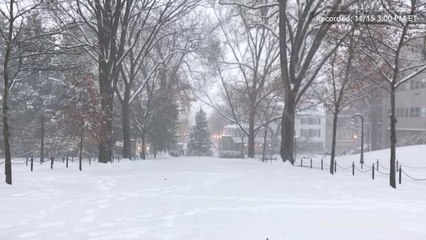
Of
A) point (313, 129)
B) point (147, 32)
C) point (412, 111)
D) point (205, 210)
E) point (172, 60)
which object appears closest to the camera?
point (205, 210)

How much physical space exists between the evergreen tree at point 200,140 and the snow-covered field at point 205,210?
5450 centimetres

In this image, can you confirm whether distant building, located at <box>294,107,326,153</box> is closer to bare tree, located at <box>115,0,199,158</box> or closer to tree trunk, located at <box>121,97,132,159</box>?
bare tree, located at <box>115,0,199,158</box>

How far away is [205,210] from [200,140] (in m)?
61.3

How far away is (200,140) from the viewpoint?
7156cm

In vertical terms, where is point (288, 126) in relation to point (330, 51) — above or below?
below

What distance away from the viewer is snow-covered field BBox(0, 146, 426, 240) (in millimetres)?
8195

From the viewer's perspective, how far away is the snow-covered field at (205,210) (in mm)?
8195

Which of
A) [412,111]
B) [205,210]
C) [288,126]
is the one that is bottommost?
[205,210]

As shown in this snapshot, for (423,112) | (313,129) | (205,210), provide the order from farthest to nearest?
(313,129) → (423,112) → (205,210)

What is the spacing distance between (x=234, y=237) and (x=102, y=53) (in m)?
21.2

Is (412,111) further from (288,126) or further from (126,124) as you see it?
(126,124)

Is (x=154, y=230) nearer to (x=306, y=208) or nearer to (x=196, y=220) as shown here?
(x=196, y=220)

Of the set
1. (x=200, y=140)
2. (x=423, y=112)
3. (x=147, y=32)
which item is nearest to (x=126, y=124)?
(x=147, y=32)

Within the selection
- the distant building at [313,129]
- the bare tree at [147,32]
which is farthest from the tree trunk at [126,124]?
the distant building at [313,129]
